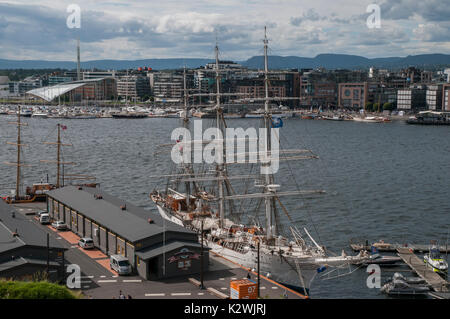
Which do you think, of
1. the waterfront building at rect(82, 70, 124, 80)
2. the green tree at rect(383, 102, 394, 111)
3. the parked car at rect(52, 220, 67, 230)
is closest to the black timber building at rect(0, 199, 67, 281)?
the parked car at rect(52, 220, 67, 230)

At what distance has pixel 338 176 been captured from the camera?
142 ft

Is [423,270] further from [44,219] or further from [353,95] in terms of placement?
[353,95]

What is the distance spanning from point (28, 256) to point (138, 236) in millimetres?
3248

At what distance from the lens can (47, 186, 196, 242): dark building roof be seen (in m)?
18.3

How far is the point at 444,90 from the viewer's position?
359ft

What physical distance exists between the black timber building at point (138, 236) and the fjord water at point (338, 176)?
5494 mm

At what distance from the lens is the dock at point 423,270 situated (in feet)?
68.7

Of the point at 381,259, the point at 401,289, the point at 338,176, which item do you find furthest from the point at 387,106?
the point at 401,289

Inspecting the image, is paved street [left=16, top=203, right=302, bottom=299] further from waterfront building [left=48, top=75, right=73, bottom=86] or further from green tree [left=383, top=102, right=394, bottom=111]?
waterfront building [left=48, top=75, right=73, bottom=86]

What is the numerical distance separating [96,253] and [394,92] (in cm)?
11284

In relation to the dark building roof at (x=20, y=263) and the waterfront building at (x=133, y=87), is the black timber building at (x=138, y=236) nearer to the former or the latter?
the dark building roof at (x=20, y=263)

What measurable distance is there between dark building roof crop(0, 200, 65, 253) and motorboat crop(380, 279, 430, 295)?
37.0ft

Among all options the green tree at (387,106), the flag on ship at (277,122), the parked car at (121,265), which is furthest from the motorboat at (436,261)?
the green tree at (387,106)
